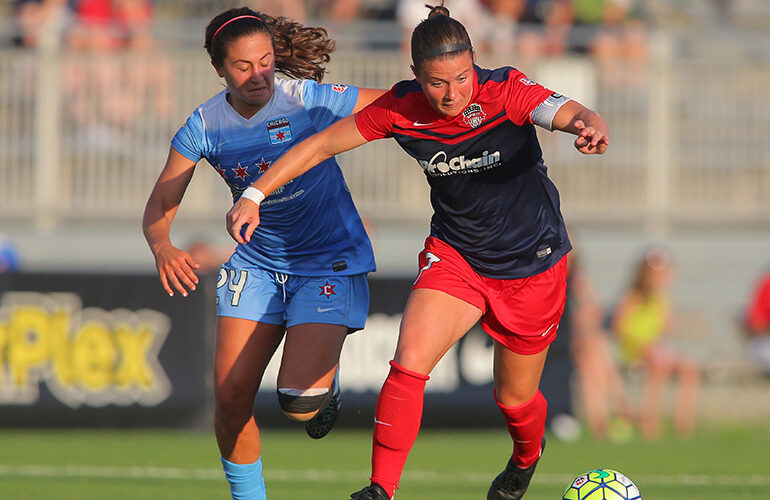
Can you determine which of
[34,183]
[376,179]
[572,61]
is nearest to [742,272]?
[572,61]

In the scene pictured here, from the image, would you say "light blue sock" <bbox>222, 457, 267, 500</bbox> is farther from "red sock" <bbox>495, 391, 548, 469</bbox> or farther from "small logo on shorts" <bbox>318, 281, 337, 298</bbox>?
"red sock" <bbox>495, 391, 548, 469</bbox>

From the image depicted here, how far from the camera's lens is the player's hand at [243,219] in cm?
511

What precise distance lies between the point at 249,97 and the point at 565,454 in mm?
5607

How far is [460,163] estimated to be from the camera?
5.48m

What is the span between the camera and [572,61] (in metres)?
13.3

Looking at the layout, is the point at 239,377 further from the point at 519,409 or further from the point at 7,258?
the point at 7,258

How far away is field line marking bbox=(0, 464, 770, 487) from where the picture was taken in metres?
8.55

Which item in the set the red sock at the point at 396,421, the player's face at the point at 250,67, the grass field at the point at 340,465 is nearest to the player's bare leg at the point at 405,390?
the red sock at the point at 396,421

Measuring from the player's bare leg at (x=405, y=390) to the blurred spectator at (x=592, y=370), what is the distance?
635 centimetres

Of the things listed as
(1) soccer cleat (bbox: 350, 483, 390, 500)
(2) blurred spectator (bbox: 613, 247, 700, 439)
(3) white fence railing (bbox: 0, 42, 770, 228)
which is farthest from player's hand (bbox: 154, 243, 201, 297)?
(2) blurred spectator (bbox: 613, 247, 700, 439)

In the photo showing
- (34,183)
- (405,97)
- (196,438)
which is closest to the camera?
(405,97)

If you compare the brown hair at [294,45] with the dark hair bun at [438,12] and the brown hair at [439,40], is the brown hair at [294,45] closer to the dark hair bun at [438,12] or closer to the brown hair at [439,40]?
the dark hair bun at [438,12]

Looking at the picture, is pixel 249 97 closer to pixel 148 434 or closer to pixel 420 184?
pixel 148 434

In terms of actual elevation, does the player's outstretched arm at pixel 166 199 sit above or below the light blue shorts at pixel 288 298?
above
